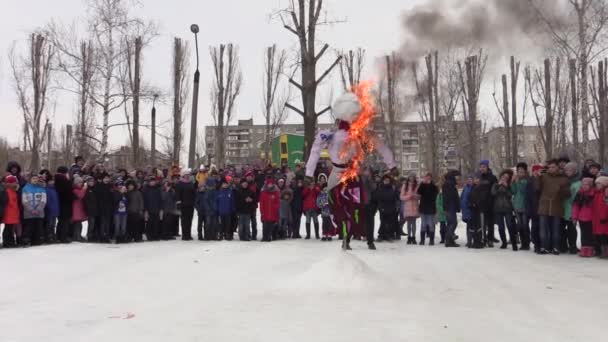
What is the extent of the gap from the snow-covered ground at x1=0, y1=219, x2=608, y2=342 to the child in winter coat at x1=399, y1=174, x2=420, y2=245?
3.37 metres

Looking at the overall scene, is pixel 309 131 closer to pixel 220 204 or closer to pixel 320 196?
pixel 320 196

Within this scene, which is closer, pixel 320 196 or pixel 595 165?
pixel 595 165

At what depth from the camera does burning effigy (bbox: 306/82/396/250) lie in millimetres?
8641

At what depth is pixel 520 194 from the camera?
12492 mm

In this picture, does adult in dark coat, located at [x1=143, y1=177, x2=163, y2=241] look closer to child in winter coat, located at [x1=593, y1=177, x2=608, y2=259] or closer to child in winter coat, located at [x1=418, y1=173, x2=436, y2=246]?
child in winter coat, located at [x1=418, y1=173, x2=436, y2=246]

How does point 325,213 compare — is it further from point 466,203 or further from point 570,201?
point 570,201

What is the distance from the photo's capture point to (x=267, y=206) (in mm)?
14305

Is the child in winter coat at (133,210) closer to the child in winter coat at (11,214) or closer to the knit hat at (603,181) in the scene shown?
the child in winter coat at (11,214)

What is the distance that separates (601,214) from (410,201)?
4732 mm

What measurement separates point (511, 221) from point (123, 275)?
868 centimetres

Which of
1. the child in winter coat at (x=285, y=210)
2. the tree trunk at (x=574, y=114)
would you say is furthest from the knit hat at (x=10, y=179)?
the tree trunk at (x=574, y=114)

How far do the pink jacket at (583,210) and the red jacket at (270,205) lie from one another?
23.4 ft

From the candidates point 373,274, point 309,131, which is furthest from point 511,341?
point 309,131

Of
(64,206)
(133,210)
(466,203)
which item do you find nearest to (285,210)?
(133,210)
